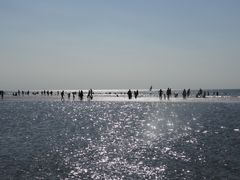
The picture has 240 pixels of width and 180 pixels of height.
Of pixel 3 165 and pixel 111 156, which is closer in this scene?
pixel 3 165

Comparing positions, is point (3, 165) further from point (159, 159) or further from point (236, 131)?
point (236, 131)

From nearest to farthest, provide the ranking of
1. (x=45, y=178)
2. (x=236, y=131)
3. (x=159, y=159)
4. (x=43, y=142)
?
(x=45, y=178) < (x=159, y=159) < (x=43, y=142) < (x=236, y=131)

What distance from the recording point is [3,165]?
69.7ft

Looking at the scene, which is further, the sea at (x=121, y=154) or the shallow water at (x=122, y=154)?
the shallow water at (x=122, y=154)

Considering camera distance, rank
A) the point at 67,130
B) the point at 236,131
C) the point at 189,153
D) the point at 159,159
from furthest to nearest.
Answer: the point at 67,130 < the point at 236,131 < the point at 189,153 < the point at 159,159

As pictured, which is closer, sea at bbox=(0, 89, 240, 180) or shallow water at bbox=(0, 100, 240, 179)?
sea at bbox=(0, 89, 240, 180)

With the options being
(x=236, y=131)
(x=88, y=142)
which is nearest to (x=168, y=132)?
(x=236, y=131)

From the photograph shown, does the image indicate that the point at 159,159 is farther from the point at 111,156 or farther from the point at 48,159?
the point at 48,159

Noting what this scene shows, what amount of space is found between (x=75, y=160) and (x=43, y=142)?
24.6 feet

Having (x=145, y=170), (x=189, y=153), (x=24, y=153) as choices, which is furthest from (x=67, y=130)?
(x=145, y=170)

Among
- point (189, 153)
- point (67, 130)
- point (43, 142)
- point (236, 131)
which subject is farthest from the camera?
point (67, 130)

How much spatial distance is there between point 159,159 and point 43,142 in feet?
33.5

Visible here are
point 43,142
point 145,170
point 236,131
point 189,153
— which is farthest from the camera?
point 236,131

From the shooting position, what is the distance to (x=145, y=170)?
20.1 m
